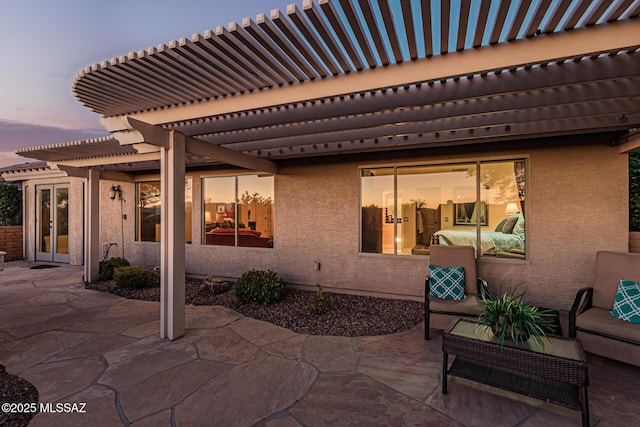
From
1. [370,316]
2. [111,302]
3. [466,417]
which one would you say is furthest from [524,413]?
[111,302]

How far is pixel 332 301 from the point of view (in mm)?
5234

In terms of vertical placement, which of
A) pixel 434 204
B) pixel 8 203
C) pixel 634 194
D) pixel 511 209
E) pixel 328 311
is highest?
pixel 8 203

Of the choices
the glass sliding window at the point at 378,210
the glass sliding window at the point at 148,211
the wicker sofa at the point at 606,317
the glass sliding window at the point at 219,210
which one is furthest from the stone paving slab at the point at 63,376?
the glass sliding window at the point at 148,211

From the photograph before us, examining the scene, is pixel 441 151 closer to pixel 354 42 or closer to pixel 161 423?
pixel 354 42

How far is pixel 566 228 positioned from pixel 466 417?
3.59m

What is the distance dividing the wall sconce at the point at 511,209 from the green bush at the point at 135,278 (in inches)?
271

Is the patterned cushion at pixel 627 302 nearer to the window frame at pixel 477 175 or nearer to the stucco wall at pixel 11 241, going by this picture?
the window frame at pixel 477 175

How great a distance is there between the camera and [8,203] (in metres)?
9.45

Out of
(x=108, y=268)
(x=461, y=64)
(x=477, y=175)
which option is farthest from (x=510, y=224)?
(x=108, y=268)

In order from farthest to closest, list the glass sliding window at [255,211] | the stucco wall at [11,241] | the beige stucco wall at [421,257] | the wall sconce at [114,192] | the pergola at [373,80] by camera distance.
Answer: the stucco wall at [11,241], the wall sconce at [114,192], the glass sliding window at [255,211], the beige stucco wall at [421,257], the pergola at [373,80]

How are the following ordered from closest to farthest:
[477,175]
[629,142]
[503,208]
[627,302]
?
[627,302] < [629,142] < [503,208] < [477,175]

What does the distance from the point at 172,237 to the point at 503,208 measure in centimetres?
505

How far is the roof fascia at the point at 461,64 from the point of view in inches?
79.0

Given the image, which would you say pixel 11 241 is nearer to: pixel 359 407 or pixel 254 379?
pixel 254 379
